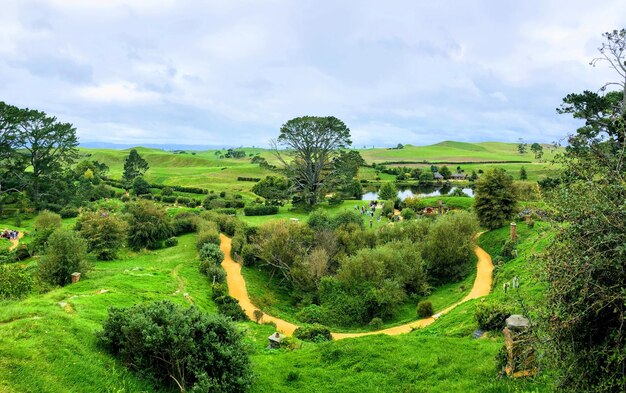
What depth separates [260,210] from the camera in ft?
168

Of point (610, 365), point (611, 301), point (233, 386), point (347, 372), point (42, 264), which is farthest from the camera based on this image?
point (42, 264)

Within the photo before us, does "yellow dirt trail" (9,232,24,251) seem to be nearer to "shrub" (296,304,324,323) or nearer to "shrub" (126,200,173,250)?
"shrub" (126,200,173,250)

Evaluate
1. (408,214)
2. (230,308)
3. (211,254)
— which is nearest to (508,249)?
(408,214)

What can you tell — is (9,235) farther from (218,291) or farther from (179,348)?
(179,348)

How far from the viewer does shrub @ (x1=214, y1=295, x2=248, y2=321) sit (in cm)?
2261

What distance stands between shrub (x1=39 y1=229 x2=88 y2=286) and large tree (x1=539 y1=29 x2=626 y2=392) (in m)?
23.0

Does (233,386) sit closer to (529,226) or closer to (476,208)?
(529,226)

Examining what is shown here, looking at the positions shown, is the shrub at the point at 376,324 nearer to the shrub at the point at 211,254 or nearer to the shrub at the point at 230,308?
the shrub at the point at 230,308

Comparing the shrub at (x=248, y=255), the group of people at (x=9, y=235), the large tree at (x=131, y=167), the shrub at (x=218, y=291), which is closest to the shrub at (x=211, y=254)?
the shrub at (x=248, y=255)

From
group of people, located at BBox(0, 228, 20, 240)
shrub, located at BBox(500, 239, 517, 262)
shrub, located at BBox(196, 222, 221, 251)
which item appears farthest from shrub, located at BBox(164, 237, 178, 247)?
shrub, located at BBox(500, 239, 517, 262)

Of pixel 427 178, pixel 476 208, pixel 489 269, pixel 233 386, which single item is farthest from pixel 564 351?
pixel 427 178

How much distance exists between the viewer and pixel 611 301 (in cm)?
568

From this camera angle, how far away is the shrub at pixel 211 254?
30503mm

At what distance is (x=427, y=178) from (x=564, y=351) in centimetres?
10297
